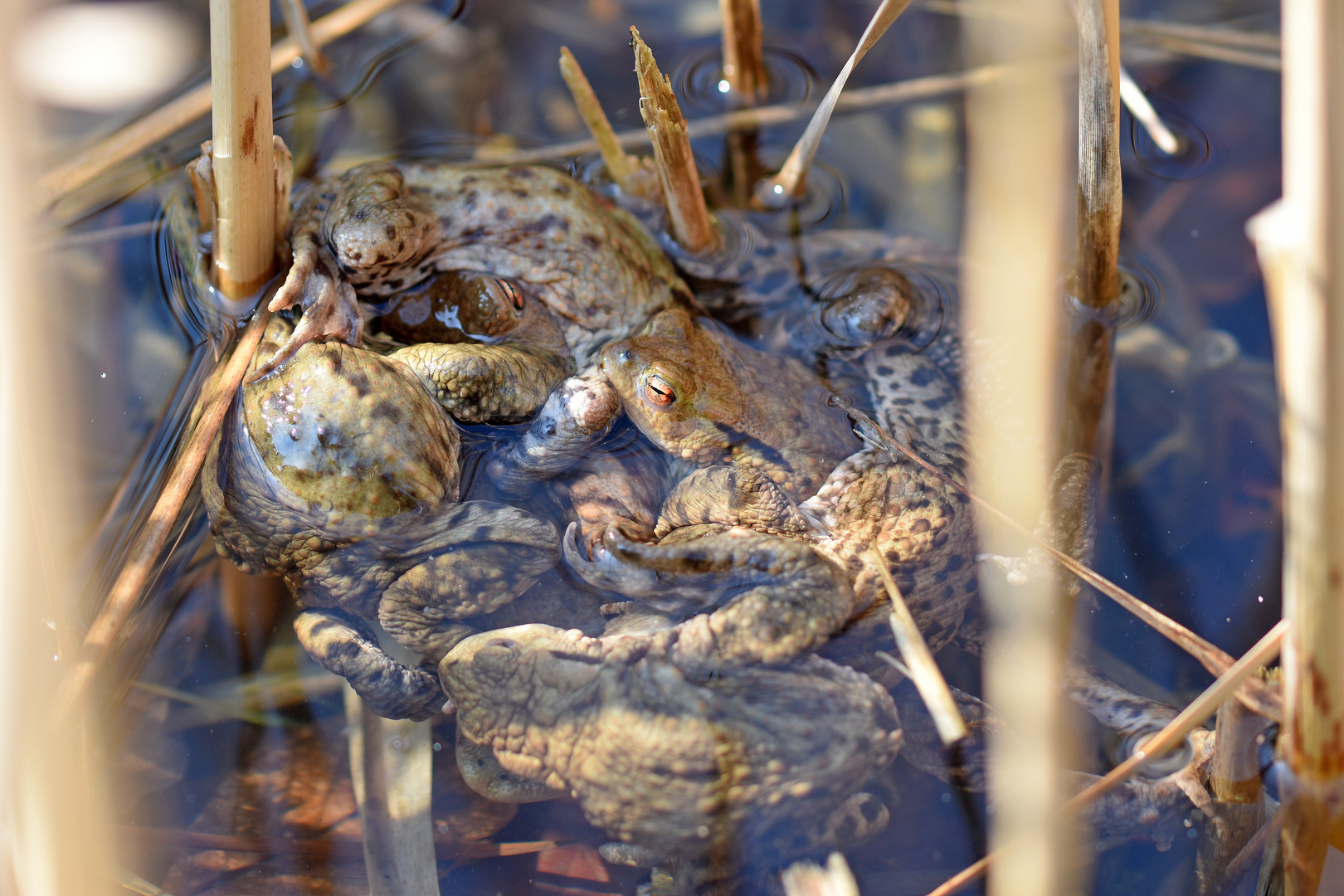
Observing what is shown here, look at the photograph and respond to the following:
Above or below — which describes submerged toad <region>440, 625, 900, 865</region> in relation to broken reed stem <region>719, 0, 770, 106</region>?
below

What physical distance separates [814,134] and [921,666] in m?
2.09

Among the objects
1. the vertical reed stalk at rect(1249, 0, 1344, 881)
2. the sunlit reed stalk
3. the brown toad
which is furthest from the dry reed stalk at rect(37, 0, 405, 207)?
the sunlit reed stalk

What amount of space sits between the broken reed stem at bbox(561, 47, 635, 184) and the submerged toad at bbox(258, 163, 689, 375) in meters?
0.22

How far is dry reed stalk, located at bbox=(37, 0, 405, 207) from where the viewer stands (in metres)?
3.76

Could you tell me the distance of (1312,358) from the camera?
1.80 meters

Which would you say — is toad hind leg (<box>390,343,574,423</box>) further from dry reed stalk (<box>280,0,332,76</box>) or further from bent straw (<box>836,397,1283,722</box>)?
dry reed stalk (<box>280,0,332,76</box>)

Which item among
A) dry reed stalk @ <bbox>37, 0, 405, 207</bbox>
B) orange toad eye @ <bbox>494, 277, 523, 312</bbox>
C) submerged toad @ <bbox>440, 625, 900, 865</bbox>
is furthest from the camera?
dry reed stalk @ <bbox>37, 0, 405, 207</bbox>

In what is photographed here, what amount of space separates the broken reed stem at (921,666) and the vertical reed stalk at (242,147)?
7.70ft

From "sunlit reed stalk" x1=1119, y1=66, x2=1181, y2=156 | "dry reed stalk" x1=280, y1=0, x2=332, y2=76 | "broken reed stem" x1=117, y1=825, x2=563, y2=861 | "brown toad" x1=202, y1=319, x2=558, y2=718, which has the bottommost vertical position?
"broken reed stem" x1=117, y1=825, x2=563, y2=861

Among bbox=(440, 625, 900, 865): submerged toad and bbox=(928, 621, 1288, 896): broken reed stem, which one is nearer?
bbox=(928, 621, 1288, 896): broken reed stem

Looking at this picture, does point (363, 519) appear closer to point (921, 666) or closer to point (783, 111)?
point (921, 666)

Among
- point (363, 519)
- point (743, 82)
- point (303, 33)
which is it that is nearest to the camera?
point (363, 519)

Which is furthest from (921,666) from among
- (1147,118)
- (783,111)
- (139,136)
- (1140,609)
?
(139,136)

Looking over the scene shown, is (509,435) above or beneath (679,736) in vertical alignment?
above
